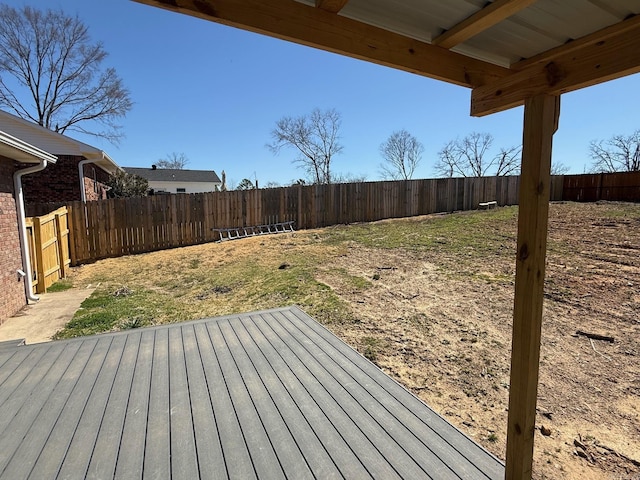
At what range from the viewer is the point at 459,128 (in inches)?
1072

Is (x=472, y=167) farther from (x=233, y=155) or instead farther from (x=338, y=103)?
(x=233, y=155)

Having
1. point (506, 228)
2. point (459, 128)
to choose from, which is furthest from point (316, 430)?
point (459, 128)

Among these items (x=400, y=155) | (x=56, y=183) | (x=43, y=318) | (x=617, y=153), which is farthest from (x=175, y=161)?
(x=617, y=153)

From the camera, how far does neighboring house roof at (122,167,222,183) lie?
86.9 ft

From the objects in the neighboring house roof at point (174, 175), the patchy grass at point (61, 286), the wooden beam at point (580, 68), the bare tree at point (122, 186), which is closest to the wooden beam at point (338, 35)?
the wooden beam at point (580, 68)

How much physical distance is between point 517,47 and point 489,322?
3.52 m

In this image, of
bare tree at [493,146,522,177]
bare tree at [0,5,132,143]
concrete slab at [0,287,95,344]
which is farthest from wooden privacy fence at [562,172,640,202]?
bare tree at [0,5,132,143]

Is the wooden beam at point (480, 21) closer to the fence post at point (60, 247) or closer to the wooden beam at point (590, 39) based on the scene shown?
the wooden beam at point (590, 39)

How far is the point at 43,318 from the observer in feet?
14.6

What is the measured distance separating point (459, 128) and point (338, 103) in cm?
1039

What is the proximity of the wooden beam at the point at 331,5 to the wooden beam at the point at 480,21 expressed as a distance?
478 mm

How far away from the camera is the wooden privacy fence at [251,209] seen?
8555mm

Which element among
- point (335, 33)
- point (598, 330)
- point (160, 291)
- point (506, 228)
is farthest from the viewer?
point (506, 228)

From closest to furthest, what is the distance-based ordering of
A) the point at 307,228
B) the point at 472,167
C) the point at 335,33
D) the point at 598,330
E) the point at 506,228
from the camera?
the point at 335,33 → the point at 598,330 → the point at 506,228 → the point at 307,228 → the point at 472,167
